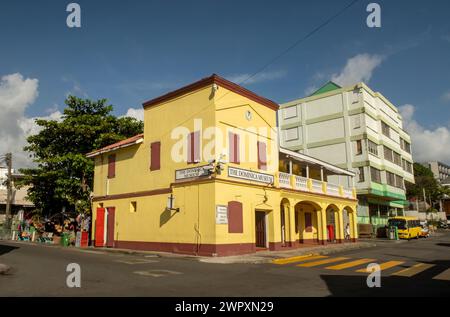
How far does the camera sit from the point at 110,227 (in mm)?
24500

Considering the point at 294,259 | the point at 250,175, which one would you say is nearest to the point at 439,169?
the point at 250,175

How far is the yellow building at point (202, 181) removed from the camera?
18.8m

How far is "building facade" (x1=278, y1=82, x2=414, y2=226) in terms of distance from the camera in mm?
41688

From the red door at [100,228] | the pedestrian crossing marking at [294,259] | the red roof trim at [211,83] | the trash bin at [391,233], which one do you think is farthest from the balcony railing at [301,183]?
the trash bin at [391,233]

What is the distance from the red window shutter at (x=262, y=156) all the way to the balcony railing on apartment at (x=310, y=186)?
1555mm

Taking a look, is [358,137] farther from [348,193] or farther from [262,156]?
[262,156]

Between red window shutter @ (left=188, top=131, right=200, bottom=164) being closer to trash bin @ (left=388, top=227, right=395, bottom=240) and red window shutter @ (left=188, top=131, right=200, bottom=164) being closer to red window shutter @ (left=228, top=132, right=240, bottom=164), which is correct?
red window shutter @ (left=228, top=132, right=240, bottom=164)

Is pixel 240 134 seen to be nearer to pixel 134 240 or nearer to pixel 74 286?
pixel 134 240

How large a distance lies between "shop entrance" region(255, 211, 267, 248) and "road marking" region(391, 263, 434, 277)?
349 inches

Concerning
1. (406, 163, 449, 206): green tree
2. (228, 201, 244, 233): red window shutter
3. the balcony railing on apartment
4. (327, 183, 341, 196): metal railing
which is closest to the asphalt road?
(228, 201, 244, 233): red window shutter

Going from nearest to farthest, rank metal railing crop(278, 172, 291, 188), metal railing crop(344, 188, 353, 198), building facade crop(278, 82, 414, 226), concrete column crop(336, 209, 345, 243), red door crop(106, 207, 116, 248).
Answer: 1. metal railing crop(278, 172, 291, 188)
2. red door crop(106, 207, 116, 248)
3. concrete column crop(336, 209, 345, 243)
4. metal railing crop(344, 188, 353, 198)
5. building facade crop(278, 82, 414, 226)

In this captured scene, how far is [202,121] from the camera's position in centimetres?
1986

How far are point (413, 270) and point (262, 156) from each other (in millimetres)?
10678

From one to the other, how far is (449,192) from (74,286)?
82682 mm
